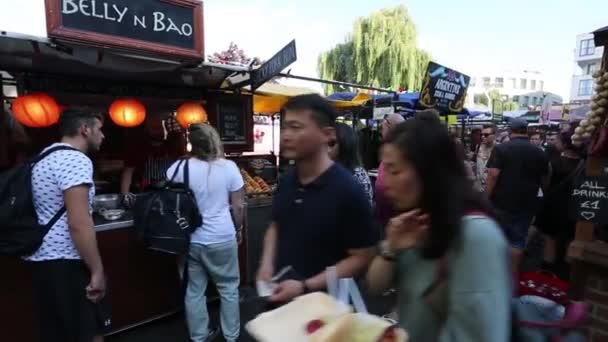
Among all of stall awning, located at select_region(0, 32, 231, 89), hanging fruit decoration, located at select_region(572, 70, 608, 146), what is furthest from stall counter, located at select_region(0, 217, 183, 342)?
hanging fruit decoration, located at select_region(572, 70, 608, 146)

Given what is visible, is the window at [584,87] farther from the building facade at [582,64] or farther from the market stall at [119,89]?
the market stall at [119,89]

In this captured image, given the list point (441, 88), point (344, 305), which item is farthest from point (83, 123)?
point (441, 88)

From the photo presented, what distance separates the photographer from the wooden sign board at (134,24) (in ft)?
10.2

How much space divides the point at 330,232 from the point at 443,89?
6227 millimetres

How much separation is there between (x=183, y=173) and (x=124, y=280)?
3.82 feet

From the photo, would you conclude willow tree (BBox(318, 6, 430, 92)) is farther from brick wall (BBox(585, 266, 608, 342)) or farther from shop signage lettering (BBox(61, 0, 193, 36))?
brick wall (BBox(585, 266, 608, 342))

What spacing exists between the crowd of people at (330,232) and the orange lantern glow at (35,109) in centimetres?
216

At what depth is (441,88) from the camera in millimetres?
7047

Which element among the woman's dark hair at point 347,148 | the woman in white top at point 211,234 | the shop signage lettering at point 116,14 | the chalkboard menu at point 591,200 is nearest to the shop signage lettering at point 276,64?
the shop signage lettering at point 116,14

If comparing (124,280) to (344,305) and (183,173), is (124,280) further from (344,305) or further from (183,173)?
(344,305)

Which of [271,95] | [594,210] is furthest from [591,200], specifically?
[271,95]

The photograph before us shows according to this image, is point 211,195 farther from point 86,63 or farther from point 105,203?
point 86,63

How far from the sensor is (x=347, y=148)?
3.27 metres

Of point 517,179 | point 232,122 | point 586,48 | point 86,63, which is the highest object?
point 586,48
